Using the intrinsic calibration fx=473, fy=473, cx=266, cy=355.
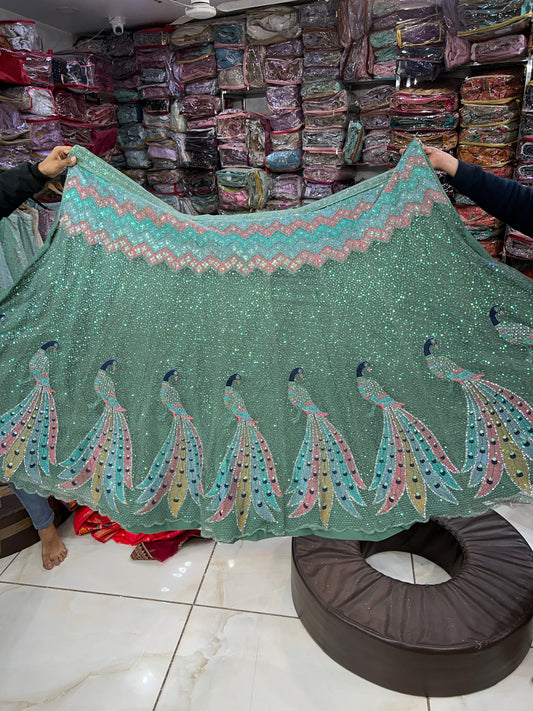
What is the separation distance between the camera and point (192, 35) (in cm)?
362

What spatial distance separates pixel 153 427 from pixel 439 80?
112 inches

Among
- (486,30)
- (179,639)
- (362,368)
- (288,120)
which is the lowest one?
(179,639)

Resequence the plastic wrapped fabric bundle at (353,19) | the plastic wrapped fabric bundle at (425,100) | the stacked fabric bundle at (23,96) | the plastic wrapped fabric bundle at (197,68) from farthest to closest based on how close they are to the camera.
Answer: the plastic wrapped fabric bundle at (197,68) < the plastic wrapped fabric bundle at (353,19) < the plastic wrapped fabric bundle at (425,100) < the stacked fabric bundle at (23,96)

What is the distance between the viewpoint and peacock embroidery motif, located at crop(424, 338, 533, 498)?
126 centimetres

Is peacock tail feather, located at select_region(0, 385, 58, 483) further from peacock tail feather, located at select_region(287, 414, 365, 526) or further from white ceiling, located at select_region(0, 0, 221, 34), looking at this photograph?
white ceiling, located at select_region(0, 0, 221, 34)

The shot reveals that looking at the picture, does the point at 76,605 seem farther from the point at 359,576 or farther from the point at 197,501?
the point at 359,576

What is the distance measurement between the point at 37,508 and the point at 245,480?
44.1 inches

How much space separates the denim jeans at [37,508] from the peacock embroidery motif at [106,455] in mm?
657

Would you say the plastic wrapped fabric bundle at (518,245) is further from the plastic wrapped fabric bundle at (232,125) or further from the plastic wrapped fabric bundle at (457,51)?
the plastic wrapped fabric bundle at (232,125)

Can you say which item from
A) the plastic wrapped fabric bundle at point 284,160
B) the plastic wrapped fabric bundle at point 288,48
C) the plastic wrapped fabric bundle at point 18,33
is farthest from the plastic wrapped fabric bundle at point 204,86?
the plastic wrapped fabric bundle at point 18,33

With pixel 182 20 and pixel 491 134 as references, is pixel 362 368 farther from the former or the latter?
pixel 182 20

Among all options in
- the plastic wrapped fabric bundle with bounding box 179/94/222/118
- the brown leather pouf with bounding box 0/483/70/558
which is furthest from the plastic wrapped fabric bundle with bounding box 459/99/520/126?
the brown leather pouf with bounding box 0/483/70/558

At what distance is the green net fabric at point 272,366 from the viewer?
1.29 metres

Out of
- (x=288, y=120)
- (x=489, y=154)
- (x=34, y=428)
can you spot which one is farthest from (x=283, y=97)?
(x=34, y=428)
